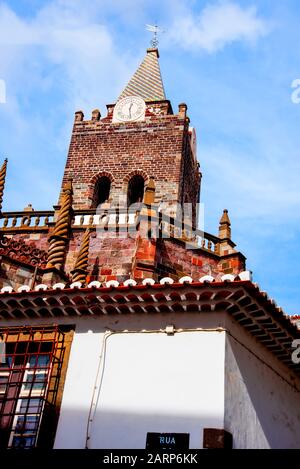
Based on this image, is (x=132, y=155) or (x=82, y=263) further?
(x=132, y=155)

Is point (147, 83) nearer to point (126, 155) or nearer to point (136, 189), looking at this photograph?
point (126, 155)

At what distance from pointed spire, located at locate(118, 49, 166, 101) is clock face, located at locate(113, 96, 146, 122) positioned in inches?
29.6

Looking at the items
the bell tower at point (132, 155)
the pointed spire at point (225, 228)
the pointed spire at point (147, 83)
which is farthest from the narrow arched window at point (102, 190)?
the pointed spire at point (225, 228)

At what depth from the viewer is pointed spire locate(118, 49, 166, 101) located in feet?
110

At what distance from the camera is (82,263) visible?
17.6 m

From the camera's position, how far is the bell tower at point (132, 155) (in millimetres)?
28641

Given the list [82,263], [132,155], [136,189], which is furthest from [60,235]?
[132,155]

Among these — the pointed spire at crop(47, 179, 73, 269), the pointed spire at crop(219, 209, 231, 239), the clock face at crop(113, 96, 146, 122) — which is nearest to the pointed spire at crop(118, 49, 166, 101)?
the clock face at crop(113, 96, 146, 122)

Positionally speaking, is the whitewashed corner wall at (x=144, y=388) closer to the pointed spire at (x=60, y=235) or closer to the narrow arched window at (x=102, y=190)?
the pointed spire at (x=60, y=235)

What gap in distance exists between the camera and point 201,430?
8.73 m

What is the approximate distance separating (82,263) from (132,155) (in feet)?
43.1

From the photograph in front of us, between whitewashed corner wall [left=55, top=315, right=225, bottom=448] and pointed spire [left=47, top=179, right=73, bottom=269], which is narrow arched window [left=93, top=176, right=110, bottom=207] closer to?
pointed spire [left=47, top=179, right=73, bottom=269]

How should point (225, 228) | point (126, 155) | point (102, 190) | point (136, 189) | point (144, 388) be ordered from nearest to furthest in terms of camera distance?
point (144, 388), point (225, 228), point (136, 189), point (126, 155), point (102, 190)
